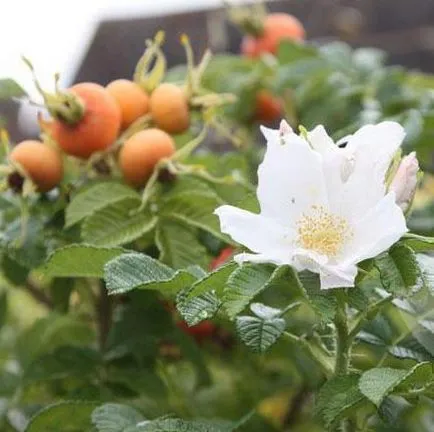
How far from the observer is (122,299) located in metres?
0.94

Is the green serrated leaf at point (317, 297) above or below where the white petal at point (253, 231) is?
below

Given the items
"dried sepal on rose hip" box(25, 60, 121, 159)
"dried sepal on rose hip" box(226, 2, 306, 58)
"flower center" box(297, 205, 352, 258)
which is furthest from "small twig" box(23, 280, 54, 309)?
"flower center" box(297, 205, 352, 258)

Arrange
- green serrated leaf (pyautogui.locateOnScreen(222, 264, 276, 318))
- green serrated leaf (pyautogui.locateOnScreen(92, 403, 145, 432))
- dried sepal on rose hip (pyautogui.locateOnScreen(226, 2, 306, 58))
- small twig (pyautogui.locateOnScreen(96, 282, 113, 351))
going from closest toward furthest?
green serrated leaf (pyautogui.locateOnScreen(222, 264, 276, 318)) < green serrated leaf (pyautogui.locateOnScreen(92, 403, 145, 432)) < small twig (pyautogui.locateOnScreen(96, 282, 113, 351)) < dried sepal on rose hip (pyautogui.locateOnScreen(226, 2, 306, 58))

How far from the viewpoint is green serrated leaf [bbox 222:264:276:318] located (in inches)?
22.2

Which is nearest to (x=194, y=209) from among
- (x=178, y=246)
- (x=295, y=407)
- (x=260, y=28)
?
(x=178, y=246)

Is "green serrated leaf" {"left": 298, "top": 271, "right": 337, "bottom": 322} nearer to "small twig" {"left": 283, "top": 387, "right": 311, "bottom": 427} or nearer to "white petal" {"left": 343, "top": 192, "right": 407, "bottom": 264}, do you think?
"white petal" {"left": 343, "top": 192, "right": 407, "bottom": 264}

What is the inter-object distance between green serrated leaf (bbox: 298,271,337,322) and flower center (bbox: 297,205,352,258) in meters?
0.02

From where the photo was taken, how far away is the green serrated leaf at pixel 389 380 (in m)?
0.56

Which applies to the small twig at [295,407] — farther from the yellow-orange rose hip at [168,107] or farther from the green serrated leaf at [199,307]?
the green serrated leaf at [199,307]

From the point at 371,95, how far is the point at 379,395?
57cm

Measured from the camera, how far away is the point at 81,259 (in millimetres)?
664

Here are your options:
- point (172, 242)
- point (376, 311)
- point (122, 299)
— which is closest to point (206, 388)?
point (122, 299)

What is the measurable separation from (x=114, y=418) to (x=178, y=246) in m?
0.15

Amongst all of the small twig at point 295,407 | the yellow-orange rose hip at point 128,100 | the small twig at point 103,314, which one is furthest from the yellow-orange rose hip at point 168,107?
the small twig at point 295,407
